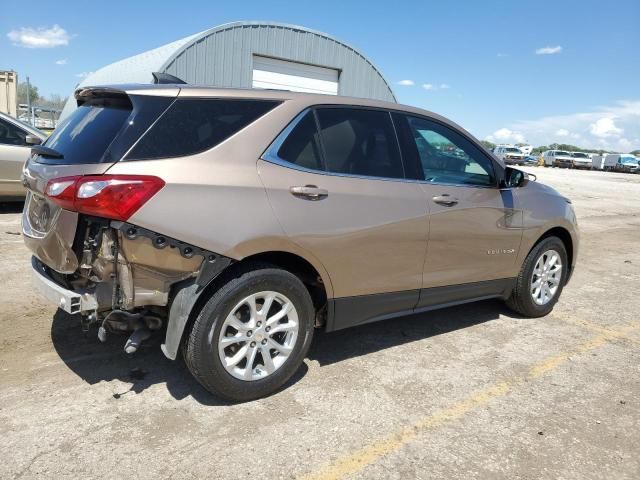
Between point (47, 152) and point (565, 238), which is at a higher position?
point (47, 152)

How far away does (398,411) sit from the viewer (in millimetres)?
3133

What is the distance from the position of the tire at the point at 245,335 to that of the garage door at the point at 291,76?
15.8 meters

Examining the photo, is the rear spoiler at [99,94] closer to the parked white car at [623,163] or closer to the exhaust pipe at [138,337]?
the exhaust pipe at [138,337]

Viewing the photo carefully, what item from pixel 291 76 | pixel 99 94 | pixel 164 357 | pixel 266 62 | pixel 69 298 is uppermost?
pixel 266 62

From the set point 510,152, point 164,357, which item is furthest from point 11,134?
point 510,152

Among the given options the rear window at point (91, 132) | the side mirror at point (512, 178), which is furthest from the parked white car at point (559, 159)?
the rear window at point (91, 132)

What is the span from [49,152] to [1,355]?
1501 millimetres

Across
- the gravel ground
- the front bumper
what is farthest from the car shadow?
the front bumper

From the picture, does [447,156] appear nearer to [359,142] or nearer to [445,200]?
[445,200]

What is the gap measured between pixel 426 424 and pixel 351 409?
0.44 metres

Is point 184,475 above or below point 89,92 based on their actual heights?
below

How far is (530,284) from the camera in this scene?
15.5 feet

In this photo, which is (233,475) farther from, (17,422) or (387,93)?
(387,93)

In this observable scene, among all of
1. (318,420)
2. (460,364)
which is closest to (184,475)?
(318,420)
